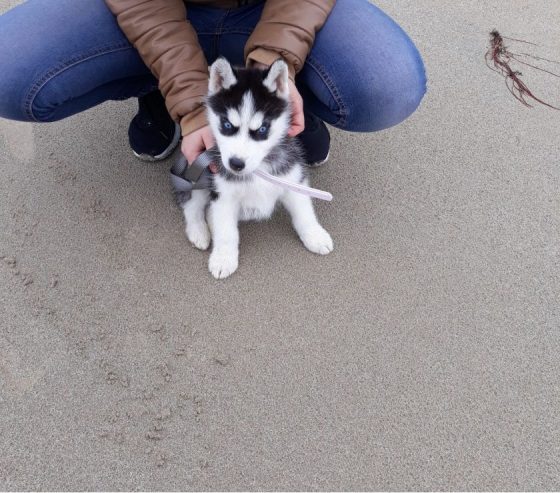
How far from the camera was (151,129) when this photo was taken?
7.16 ft

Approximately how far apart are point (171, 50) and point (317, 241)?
36.7 inches

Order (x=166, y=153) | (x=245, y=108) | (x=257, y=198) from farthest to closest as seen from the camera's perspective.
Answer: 1. (x=166, y=153)
2. (x=257, y=198)
3. (x=245, y=108)

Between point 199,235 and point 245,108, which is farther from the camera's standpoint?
point 199,235

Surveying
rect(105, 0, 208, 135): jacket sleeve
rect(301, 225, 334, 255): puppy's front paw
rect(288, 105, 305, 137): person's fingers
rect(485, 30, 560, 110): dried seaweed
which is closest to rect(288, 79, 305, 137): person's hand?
rect(288, 105, 305, 137): person's fingers

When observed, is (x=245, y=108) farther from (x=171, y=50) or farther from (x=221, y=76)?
(x=171, y=50)

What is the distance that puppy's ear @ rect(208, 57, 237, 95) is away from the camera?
A: 1452mm

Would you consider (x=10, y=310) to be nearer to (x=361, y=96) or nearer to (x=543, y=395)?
(x=361, y=96)

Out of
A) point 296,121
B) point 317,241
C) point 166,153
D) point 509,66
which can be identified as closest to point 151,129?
point 166,153

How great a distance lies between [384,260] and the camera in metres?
2.02

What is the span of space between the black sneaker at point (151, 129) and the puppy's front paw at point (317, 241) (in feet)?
2.73

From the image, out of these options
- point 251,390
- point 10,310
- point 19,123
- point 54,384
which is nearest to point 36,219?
point 10,310

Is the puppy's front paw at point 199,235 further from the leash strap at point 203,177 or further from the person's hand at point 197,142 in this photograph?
the person's hand at point 197,142

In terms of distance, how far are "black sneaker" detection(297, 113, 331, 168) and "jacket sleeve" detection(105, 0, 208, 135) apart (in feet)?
1.65

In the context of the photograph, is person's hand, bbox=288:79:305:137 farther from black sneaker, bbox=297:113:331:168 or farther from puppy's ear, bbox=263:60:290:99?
black sneaker, bbox=297:113:331:168
